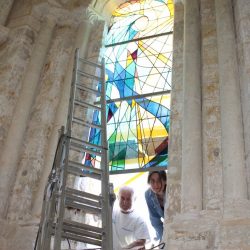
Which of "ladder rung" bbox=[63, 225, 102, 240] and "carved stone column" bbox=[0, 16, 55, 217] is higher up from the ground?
"carved stone column" bbox=[0, 16, 55, 217]

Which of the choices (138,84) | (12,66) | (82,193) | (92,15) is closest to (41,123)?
(12,66)

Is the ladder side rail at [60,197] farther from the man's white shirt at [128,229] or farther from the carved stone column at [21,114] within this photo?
the carved stone column at [21,114]

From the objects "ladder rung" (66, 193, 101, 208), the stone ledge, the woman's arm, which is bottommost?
"ladder rung" (66, 193, 101, 208)

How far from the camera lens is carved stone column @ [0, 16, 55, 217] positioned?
5579 mm

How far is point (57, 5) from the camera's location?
7449 mm

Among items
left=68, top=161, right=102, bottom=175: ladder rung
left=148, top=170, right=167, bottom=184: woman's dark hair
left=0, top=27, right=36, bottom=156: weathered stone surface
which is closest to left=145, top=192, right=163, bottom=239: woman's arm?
left=148, top=170, right=167, bottom=184: woman's dark hair

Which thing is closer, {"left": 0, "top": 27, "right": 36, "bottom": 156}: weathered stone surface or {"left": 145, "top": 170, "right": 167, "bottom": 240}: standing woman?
{"left": 145, "top": 170, "right": 167, "bottom": 240}: standing woman

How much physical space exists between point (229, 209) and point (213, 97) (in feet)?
4.53

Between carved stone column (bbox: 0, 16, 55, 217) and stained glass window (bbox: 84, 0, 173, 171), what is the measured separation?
0.92 metres

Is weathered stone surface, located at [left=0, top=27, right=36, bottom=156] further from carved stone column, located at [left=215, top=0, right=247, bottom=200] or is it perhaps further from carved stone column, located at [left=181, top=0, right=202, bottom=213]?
carved stone column, located at [left=215, top=0, right=247, bottom=200]

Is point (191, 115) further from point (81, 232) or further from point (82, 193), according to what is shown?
point (81, 232)

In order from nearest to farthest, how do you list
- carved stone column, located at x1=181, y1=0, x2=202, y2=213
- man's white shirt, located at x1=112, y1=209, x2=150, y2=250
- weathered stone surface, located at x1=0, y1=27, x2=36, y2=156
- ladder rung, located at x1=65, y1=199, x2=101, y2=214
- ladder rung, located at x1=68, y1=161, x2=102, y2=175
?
ladder rung, located at x1=65, y1=199, x2=101, y2=214, ladder rung, located at x1=68, y1=161, x2=102, y2=175, carved stone column, located at x1=181, y1=0, x2=202, y2=213, man's white shirt, located at x1=112, y1=209, x2=150, y2=250, weathered stone surface, located at x1=0, y1=27, x2=36, y2=156

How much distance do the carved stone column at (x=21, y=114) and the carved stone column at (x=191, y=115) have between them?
7.23ft

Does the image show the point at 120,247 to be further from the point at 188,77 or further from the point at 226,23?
the point at 226,23
